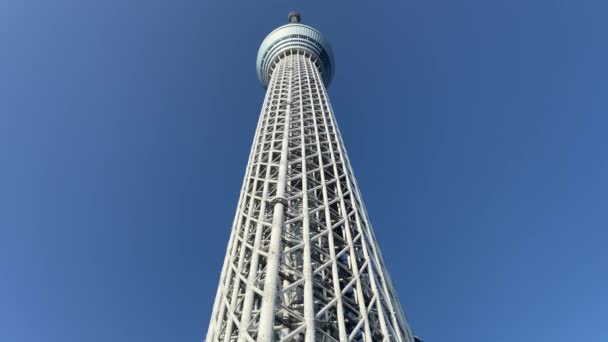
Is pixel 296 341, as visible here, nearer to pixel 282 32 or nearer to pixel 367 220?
pixel 367 220

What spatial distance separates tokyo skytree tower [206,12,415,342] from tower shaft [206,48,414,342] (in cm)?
4

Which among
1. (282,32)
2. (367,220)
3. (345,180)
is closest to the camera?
(367,220)

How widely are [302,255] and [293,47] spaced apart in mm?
33946

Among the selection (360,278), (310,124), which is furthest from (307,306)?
(310,124)

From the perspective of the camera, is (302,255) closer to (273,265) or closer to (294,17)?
(273,265)

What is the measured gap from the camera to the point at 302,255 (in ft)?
53.6

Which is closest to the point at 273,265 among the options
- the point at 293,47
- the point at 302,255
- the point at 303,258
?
the point at 303,258

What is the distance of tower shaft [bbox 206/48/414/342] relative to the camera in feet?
43.5

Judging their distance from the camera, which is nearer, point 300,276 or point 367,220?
point 300,276

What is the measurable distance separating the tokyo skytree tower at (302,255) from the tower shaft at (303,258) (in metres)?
0.04

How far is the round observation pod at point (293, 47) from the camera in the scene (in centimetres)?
4612

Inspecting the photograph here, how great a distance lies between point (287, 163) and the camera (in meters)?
21.1

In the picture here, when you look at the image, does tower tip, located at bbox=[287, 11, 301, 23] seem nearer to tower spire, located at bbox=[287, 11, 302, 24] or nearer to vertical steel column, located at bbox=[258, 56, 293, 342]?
tower spire, located at bbox=[287, 11, 302, 24]

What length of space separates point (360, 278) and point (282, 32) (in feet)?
123
